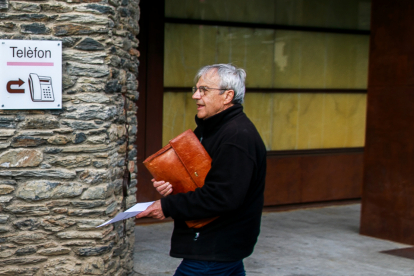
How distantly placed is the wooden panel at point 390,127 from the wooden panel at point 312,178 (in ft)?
5.94

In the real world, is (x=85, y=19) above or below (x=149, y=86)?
above

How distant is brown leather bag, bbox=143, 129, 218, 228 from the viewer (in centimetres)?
317

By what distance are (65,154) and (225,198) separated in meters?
2.19

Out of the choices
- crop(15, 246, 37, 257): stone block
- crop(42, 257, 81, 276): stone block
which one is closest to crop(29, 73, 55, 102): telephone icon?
crop(15, 246, 37, 257): stone block

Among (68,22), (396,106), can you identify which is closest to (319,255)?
(396,106)

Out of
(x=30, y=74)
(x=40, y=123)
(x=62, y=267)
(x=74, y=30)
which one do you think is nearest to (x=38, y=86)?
(x=30, y=74)

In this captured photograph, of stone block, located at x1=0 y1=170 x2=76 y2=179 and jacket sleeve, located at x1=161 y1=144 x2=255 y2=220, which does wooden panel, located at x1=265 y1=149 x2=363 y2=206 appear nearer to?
stone block, located at x1=0 y1=170 x2=76 y2=179

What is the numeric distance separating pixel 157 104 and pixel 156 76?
0.39 m

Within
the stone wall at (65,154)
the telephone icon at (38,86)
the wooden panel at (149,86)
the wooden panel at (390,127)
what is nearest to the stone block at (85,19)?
the stone wall at (65,154)

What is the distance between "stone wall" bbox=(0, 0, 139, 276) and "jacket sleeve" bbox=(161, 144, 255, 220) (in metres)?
1.95

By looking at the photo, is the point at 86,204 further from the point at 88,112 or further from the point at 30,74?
the point at 30,74

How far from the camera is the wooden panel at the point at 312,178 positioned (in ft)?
29.7

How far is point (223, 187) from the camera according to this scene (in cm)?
300

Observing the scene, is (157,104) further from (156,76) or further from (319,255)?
(319,255)
